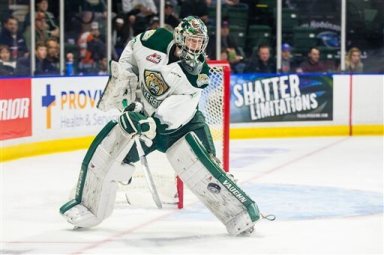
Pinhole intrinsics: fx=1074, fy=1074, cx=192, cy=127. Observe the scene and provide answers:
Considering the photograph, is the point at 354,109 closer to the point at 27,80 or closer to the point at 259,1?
the point at 259,1

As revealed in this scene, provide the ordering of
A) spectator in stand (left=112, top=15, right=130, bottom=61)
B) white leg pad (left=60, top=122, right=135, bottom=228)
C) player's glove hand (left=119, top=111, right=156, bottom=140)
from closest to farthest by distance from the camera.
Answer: player's glove hand (left=119, top=111, right=156, bottom=140)
white leg pad (left=60, top=122, right=135, bottom=228)
spectator in stand (left=112, top=15, right=130, bottom=61)

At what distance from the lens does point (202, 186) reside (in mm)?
5637

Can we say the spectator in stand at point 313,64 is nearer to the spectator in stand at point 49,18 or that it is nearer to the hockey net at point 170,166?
the spectator in stand at point 49,18

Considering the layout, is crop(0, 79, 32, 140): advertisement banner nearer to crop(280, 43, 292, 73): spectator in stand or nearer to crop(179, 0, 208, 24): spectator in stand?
crop(179, 0, 208, 24): spectator in stand

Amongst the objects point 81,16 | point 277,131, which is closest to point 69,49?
point 81,16

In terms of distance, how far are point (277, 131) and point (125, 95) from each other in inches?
239

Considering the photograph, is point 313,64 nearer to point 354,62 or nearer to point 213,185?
point 354,62

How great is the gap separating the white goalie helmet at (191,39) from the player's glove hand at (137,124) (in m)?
0.39

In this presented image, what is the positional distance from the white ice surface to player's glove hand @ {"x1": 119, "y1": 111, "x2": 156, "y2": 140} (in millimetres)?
576

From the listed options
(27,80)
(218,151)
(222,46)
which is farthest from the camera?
(222,46)

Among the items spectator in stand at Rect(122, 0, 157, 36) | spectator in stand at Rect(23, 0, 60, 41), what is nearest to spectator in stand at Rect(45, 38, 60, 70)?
spectator in stand at Rect(23, 0, 60, 41)

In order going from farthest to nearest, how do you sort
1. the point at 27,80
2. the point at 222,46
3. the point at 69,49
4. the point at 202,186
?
the point at 222,46 < the point at 69,49 < the point at 27,80 < the point at 202,186

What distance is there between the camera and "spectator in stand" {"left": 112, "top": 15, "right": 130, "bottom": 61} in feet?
39.0

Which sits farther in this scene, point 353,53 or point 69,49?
point 353,53
